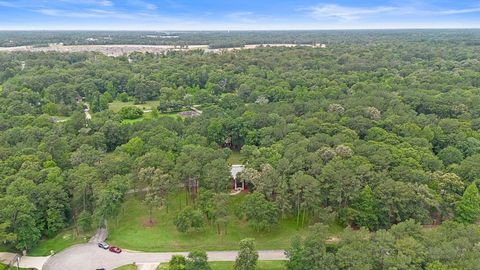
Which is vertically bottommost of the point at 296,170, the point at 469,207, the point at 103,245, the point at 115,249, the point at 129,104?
the point at 115,249

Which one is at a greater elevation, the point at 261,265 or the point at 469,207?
the point at 469,207

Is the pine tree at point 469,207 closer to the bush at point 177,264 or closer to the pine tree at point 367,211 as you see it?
the pine tree at point 367,211

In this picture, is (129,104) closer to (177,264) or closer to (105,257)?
(105,257)

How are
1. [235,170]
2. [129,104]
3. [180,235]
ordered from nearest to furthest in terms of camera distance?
[180,235] → [235,170] → [129,104]

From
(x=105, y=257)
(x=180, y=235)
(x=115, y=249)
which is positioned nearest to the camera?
(x=105, y=257)

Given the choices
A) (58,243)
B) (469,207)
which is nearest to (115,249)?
(58,243)

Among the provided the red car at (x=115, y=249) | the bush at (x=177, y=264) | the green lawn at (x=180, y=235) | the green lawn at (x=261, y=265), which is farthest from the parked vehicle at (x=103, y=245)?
the bush at (x=177, y=264)

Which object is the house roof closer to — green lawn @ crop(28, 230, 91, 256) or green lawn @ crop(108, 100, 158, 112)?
green lawn @ crop(28, 230, 91, 256)
